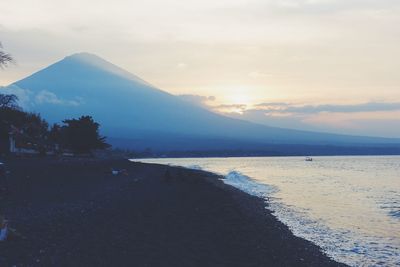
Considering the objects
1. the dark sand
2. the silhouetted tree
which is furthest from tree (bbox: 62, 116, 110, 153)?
the dark sand

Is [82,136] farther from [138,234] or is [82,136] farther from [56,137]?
[138,234]

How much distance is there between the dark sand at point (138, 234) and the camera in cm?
1069

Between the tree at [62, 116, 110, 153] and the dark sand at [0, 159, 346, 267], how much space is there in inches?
1755

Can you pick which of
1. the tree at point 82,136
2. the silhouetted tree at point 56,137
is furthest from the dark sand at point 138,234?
the silhouetted tree at point 56,137

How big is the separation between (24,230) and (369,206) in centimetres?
2117

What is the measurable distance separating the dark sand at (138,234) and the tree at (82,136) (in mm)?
44570

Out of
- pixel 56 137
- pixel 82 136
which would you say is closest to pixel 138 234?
pixel 82 136

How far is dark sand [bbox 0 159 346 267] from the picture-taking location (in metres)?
10.7

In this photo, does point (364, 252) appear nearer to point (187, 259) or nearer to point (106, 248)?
point (187, 259)

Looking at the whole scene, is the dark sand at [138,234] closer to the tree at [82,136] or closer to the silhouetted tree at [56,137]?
the tree at [82,136]

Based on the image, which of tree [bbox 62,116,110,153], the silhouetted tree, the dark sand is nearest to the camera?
the dark sand

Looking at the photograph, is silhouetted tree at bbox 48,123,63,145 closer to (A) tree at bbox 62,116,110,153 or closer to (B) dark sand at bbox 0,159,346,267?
(A) tree at bbox 62,116,110,153

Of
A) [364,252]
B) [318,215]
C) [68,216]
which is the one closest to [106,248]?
[68,216]

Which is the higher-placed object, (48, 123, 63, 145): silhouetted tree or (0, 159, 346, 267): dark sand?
(48, 123, 63, 145): silhouetted tree
